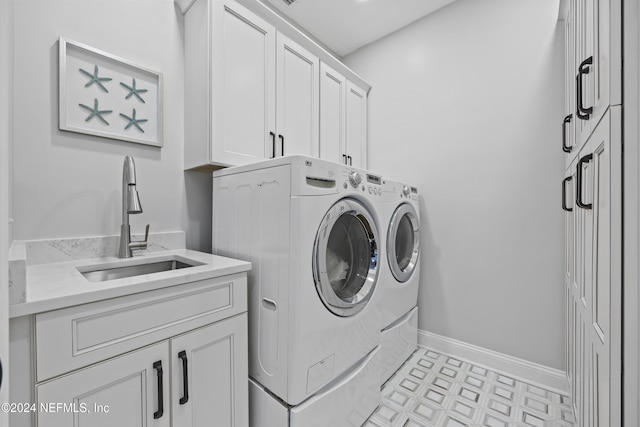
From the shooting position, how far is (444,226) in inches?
83.7

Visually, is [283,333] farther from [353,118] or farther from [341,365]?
[353,118]

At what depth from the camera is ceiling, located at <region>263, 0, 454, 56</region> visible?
6.88 ft

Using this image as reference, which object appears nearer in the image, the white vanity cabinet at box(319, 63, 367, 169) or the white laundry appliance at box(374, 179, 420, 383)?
the white laundry appliance at box(374, 179, 420, 383)

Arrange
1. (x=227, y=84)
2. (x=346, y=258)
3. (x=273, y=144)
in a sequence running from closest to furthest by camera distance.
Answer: (x=346, y=258)
(x=227, y=84)
(x=273, y=144)

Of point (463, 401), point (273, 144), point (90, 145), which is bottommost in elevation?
point (463, 401)

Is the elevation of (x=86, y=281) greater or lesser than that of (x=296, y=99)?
lesser

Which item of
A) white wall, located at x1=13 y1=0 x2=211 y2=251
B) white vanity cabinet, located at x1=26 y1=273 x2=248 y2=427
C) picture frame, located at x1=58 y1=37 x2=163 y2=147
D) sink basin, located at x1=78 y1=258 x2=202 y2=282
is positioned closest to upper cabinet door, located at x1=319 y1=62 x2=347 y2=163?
white wall, located at x1=13 y1=0 x2=211 y2=251

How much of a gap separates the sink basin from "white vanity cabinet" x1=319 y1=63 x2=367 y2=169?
1.25 m

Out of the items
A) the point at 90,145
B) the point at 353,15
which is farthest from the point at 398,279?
the point at 353,15

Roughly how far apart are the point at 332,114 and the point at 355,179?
44.7 inches

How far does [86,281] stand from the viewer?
88 centimetres

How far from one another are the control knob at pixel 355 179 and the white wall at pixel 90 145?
1041 mm

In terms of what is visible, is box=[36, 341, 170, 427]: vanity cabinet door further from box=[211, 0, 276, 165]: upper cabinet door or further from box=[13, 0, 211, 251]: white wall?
box=[211, 0, 276, 165]: upper cabinet door

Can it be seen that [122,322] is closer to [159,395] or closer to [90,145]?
[159,395]
